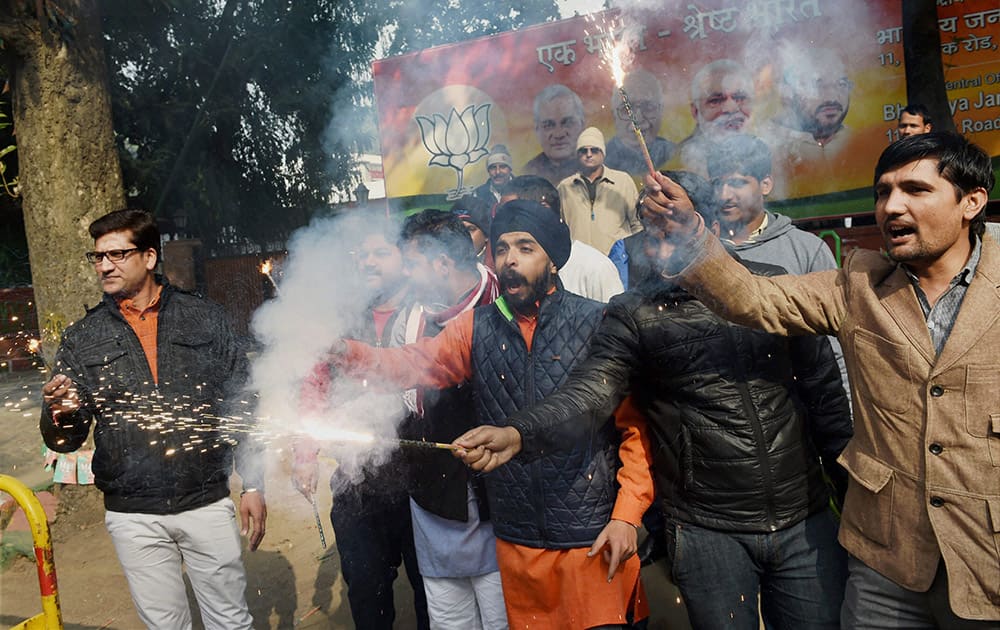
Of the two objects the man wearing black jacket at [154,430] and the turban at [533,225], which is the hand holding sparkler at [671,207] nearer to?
the turban at [533,225]

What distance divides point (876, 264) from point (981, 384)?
0.48 meters

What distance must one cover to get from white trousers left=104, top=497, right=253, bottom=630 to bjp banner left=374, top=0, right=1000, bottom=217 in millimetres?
4225

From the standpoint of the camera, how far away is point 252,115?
14.1m

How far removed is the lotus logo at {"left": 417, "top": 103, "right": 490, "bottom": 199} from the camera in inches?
305

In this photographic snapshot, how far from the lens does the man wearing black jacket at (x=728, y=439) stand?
2.25 meters

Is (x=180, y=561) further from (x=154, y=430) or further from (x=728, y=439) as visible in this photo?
(x=728, y=439)

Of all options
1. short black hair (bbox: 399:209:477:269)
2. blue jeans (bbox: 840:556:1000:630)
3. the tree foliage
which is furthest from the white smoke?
the tree foliage

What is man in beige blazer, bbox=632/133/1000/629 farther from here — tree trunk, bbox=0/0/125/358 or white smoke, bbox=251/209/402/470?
tree trunk, bbox=0/0/125/358

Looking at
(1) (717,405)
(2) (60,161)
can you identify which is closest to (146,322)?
(1) (717,405)

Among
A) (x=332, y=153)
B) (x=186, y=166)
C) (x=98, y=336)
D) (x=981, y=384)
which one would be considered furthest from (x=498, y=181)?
(x=186, y=166)

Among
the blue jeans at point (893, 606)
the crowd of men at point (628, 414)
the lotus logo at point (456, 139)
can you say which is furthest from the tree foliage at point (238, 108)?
the blue jeans at point (893, 606)

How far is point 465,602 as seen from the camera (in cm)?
311

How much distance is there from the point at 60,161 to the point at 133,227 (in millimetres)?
3281

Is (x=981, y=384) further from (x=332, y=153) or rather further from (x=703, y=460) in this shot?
(x=332, y=153)
